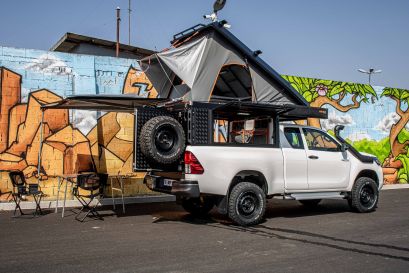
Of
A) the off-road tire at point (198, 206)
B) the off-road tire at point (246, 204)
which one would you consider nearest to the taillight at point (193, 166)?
the off-road tire at point (246, 204)

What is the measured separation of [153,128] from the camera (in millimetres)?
8328

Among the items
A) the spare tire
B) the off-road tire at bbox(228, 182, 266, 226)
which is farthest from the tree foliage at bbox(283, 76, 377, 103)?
the spare tire

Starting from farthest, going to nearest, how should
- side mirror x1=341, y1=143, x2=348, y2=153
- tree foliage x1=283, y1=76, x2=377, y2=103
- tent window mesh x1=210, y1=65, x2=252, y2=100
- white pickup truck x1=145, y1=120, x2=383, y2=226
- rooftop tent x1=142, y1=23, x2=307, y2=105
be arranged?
tree foliage x1=283, y1=76, x2=377, y2=103 < tent window mesh x1=210, y1=65, x2=252, y2=100 < side mirror x1=341, y1=143, x2=348, y2=153 < rooftop tent x1=142, y1=23, x2=307, y2=105 < white pickup truck x1=145, y1=120, x2=383, y2=226

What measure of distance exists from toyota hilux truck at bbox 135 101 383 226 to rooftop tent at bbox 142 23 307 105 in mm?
787

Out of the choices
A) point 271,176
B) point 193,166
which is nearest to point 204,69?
point 193,166

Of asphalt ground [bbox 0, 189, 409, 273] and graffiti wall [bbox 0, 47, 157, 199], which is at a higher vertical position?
graffiti wall [bbox 0, 47, 157, 199]

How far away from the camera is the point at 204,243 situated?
→ 693 centimetres

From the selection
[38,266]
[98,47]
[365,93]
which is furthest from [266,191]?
[98,47]

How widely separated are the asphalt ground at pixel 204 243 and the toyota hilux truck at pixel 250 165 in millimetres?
521

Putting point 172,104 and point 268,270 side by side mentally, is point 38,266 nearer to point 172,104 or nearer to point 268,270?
Answer: point 268,270

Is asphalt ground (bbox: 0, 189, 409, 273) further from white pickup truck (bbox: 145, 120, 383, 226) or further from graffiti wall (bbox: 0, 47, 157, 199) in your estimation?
graffiti wall (bbox: 0, 47, 157, 199)

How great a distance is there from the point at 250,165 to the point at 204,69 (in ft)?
7.42

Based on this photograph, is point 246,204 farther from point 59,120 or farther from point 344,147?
point 59,120

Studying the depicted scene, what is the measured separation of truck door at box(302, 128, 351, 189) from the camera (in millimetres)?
9617
